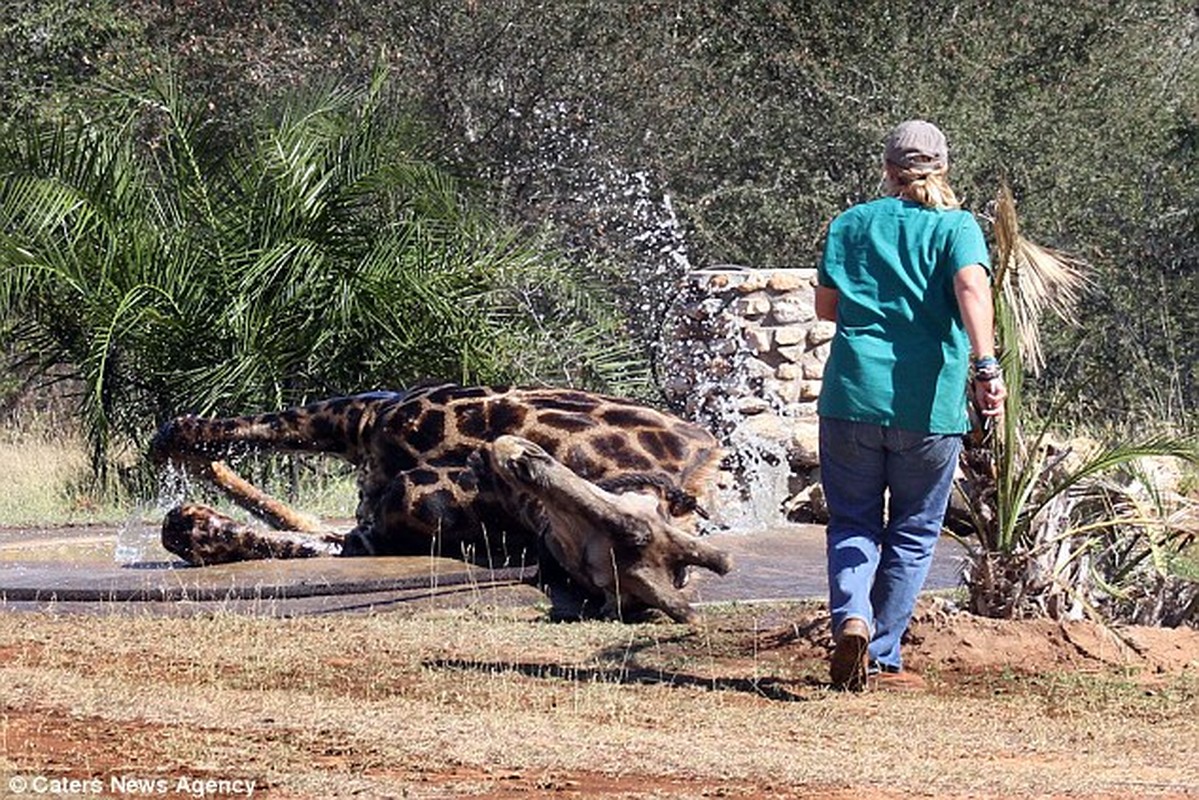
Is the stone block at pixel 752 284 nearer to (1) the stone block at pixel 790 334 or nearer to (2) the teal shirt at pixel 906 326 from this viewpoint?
(1) the stone block at pixel 790 334

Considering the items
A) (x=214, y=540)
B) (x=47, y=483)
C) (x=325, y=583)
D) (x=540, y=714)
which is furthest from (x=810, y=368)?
(x=540, y=714)

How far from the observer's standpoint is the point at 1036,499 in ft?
24.1

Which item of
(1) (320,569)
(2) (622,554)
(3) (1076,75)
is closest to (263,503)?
(1) (320,569)

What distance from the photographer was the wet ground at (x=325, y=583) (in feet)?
27.5

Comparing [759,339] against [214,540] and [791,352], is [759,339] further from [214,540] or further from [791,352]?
[214,540]

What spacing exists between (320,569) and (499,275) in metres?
6.19

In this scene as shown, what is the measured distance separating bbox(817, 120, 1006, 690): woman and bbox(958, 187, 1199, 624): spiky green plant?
0.50m

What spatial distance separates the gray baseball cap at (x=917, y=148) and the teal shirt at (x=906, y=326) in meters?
0.15

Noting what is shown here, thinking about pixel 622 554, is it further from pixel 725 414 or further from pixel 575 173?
pixel 575 173

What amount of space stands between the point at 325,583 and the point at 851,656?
274 centimetres

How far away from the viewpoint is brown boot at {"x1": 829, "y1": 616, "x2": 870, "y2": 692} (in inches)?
258

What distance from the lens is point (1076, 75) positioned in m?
20.9

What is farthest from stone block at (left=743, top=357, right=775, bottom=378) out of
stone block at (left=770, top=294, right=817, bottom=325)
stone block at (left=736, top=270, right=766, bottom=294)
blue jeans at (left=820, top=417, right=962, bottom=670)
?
blue jeans at (left=820, top=417, right=962, bottom=670)

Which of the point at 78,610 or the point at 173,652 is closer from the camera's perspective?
the point at 173,652
